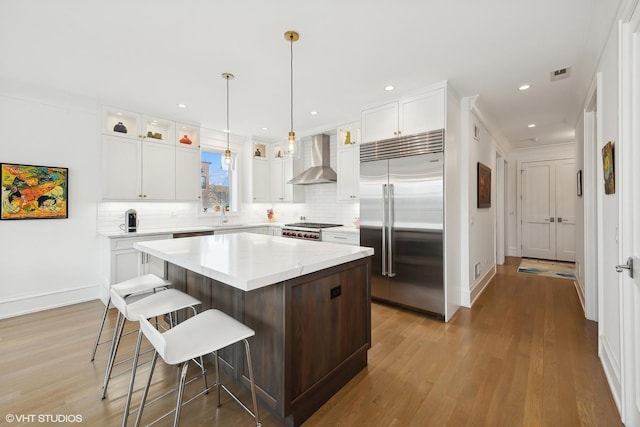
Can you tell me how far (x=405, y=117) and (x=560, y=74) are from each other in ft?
5.07

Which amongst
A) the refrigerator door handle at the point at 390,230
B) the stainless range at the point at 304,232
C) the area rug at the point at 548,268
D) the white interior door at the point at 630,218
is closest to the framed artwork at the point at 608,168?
the white interior door at the point at 630,218

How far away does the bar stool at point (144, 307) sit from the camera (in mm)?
1764

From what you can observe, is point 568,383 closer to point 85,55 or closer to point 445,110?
point 445,110

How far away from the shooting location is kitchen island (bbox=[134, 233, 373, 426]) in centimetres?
158

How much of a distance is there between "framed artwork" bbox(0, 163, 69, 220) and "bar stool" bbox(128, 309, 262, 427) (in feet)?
10.1

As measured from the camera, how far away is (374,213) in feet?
11.8

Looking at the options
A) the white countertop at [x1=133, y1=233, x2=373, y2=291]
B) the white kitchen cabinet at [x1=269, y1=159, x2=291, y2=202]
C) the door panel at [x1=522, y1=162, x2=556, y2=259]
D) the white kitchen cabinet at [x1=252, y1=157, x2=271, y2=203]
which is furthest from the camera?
the door panel at [x1=522, y1=162, x2=556, y2=259]

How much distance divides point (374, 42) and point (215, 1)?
4.08ft

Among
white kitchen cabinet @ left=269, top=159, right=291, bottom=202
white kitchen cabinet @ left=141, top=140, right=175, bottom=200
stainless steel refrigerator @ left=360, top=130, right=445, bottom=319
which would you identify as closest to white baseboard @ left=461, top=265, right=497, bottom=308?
stainless steel refrigerator @ left=360, top=130, right=445, bottom=319

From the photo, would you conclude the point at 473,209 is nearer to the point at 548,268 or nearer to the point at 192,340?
the point at 548,268

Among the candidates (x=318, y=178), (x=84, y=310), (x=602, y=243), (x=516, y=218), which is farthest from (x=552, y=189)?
(x=84, y=310)

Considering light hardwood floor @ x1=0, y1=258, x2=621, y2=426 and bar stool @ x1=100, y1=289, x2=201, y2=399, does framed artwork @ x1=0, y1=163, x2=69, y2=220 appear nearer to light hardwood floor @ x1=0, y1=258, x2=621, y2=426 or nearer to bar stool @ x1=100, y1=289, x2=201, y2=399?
light hardwood floor @ x1=0, y1=258, x2=621, y2=426

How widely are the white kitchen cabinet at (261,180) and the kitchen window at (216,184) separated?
37cm

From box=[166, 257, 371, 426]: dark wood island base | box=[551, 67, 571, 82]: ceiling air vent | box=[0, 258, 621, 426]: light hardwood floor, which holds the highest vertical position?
box=[551, 67, 571, 82]: ceiling air vent
